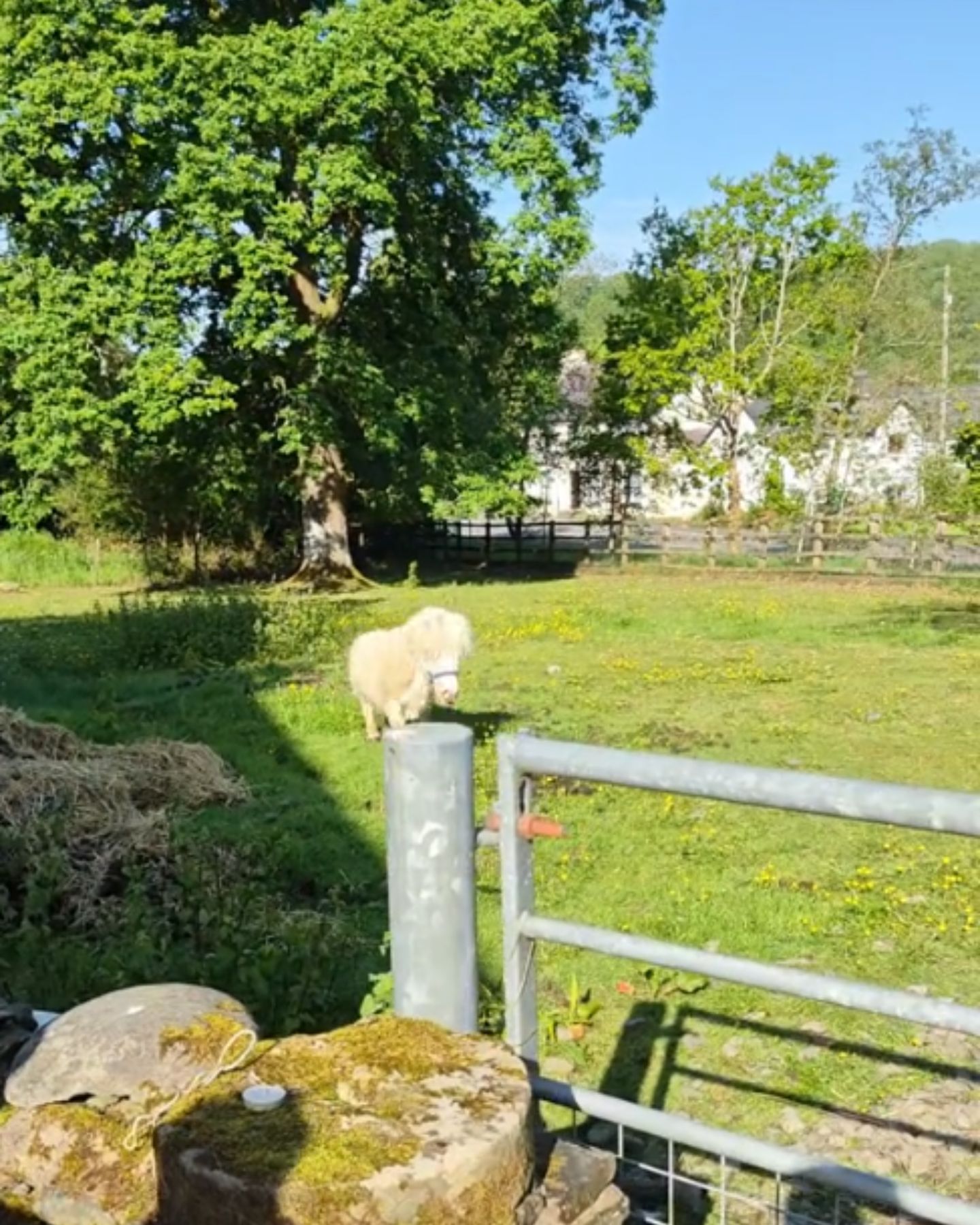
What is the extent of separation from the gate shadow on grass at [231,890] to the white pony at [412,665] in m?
0.75

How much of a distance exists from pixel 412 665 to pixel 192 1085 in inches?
257

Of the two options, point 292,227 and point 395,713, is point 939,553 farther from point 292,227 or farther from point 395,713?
point 395,713

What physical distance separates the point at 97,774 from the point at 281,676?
5776mm

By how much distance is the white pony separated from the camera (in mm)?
8750

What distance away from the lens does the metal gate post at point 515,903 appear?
7.13ft

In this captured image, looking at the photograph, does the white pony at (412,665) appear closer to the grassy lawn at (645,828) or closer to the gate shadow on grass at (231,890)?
the grassy lawn at (645,828)

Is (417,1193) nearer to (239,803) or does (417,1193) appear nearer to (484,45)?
(239,803)

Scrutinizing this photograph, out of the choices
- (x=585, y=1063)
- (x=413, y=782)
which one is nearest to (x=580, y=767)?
(x=413, y=782)

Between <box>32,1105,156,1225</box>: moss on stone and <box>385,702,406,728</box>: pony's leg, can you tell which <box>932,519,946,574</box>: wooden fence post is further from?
<box>32,1105,156,1225</box>: moss on stone

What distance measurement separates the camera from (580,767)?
6.81 feet

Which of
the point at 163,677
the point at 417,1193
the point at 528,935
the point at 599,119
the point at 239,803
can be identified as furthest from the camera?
the point at 599,119

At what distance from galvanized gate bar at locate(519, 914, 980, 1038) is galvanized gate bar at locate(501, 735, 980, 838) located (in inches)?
11.3

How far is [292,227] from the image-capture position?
74.8 ft

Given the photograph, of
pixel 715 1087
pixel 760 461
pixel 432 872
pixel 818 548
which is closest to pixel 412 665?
pixel 715 1087
